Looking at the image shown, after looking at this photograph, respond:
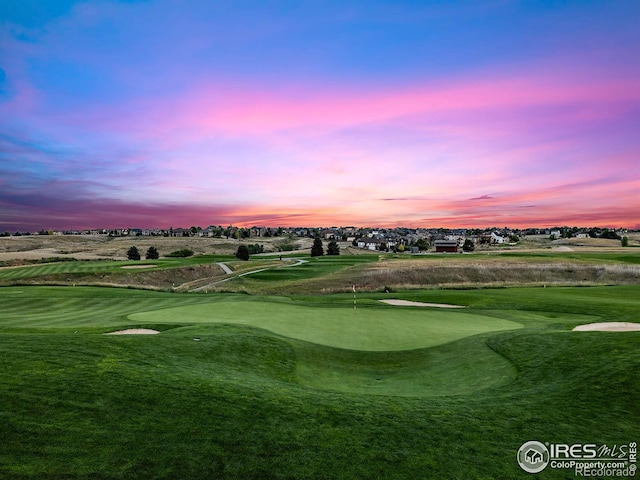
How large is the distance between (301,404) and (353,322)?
450 inches

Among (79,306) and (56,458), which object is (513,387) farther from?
(79,306)

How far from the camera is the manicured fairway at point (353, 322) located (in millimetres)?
14508

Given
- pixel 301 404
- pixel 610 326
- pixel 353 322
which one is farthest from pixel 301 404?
pixel 610 326

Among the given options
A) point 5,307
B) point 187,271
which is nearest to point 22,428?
point 5,307

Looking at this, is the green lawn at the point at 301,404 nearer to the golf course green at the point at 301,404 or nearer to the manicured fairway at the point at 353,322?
the golf course green at the point at 301,404

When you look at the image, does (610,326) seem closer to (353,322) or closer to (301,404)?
(353,322)

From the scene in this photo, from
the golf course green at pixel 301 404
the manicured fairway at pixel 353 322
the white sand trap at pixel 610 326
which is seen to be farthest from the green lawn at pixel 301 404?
the white sand trap at pixel 610 326

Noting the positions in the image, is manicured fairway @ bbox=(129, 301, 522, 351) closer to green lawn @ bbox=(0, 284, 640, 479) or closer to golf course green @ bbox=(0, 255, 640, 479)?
golf course green @ bbox=(0, 255, 640, 479)

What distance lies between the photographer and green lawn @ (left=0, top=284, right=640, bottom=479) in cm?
487

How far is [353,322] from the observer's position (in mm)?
18094

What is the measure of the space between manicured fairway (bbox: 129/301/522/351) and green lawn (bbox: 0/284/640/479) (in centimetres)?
102

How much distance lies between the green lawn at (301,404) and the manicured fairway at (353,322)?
1.02m

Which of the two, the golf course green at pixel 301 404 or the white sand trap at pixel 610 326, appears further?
the white sand trap at pixel 610 326

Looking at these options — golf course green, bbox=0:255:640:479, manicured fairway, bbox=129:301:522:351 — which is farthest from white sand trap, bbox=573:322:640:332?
golf course green, bbox=0:255:640:479
